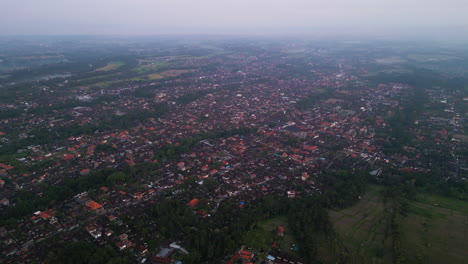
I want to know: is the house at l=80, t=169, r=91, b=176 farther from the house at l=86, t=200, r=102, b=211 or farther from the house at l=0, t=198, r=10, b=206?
the house at l=0, t=198, r=10, b=206

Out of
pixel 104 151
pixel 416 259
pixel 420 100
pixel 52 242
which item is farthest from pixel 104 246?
pixel 420 100

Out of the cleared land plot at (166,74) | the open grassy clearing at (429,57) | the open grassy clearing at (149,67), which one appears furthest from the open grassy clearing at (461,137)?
the open grassy clearing at (429,57)

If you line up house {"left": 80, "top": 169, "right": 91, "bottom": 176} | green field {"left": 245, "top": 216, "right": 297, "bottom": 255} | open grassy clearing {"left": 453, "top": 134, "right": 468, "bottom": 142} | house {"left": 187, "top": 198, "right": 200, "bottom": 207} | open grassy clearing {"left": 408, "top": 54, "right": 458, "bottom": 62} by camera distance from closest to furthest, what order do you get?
green field {"left": 245, "top": 216, "right": 297, "bottom": 255} → house {"left": 187, "top": 198, "right": 200, "bottom": 207} → house {"left": 80, "top": 169, "right": 91, "bottom": 176} → open grassy clearing {"left": 453, "top": 134, "right": 468, "bottom": 142} → open grassy clearing {"left": 408, "top": 54, "right": 458, "bottom": 62}

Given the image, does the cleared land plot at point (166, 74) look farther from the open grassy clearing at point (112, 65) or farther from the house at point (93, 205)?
the house at point (93, 205)

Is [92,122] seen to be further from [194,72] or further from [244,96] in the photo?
[194,72]

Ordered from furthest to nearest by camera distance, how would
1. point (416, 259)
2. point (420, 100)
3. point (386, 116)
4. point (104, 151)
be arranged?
point (420, 100) → point (386, 116) → point (104, 151) → point (416, 259)

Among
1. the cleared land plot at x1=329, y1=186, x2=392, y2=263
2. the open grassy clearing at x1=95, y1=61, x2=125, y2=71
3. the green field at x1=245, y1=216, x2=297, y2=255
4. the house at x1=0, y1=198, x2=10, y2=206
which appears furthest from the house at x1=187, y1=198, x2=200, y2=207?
the open grassy clearing at x1=95, y1=61, x2=125, y2=71

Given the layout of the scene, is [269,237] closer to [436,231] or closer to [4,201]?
[436,231]
